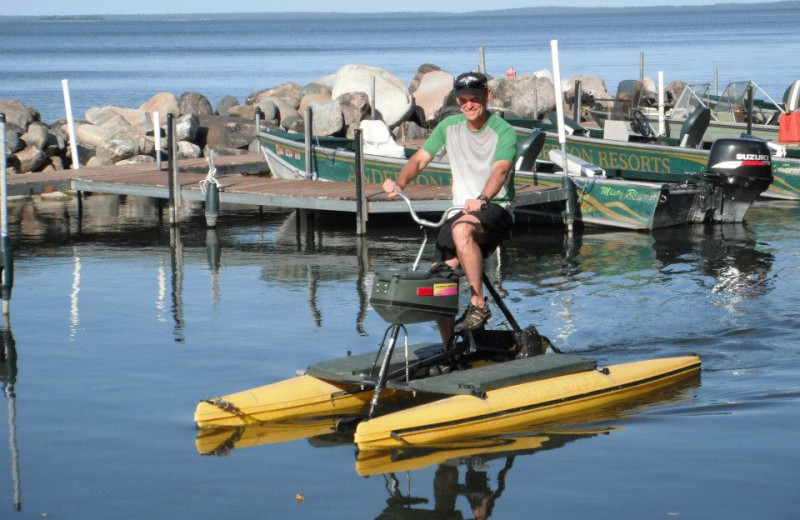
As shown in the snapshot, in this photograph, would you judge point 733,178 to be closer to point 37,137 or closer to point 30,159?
point 30,159

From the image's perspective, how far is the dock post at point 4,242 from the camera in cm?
1180

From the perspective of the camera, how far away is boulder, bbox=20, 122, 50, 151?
25969mm

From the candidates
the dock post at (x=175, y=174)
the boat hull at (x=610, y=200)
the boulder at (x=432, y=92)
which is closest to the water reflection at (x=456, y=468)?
the boat hull at (x=610, y=200)

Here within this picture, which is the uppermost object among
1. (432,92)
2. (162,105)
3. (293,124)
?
(432,92)

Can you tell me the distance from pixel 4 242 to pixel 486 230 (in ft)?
18.5

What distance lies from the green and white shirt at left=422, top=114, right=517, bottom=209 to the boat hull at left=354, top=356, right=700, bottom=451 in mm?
1340

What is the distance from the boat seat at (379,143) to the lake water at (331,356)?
6.04 feet

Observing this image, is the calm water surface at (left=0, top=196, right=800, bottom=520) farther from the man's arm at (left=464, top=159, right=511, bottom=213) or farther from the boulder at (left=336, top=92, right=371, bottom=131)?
the boulder at (left=336, top=92, right=371, bottom=131)

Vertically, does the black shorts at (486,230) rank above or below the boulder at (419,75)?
below

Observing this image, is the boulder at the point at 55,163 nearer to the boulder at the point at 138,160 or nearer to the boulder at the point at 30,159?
the boulder at the point at 30,159

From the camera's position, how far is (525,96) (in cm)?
3247

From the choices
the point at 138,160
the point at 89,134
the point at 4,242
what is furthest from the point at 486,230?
the point at 89,134

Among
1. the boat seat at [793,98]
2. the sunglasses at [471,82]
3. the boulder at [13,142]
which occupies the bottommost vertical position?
the boulder at [13,142]

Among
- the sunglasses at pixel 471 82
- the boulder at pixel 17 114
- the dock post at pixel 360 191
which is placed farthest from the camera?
the boulder at pixel 17 114
